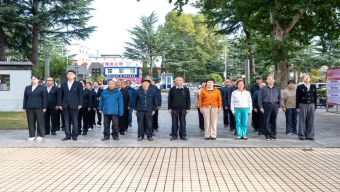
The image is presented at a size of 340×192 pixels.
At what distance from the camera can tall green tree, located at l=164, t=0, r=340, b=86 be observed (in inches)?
643

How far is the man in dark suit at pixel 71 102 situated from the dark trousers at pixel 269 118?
5218mm

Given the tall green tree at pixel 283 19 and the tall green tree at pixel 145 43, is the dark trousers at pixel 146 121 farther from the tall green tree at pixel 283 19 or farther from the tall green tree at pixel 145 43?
the tall green tree at pixel 145 43

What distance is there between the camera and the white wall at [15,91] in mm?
22875

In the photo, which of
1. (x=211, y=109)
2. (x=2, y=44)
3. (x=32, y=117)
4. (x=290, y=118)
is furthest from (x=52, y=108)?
(x=2, y=44)

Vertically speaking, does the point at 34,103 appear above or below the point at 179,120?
above

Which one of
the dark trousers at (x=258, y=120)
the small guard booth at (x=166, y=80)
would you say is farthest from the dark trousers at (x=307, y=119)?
the small guard booth at (x=166, y=80)

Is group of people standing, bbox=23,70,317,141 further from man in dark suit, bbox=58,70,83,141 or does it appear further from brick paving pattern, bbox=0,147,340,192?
brick paving pattern, bbox=0,147,340,192

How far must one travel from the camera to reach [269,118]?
1184cm

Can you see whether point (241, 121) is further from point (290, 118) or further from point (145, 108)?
point (145, 108)

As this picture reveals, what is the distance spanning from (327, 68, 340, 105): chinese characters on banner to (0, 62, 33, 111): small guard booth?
15.3m

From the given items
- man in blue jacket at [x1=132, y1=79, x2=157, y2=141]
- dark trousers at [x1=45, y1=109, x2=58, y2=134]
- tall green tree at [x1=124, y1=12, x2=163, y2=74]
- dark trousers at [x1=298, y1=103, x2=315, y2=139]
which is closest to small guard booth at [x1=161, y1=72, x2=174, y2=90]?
tall green tree at [x1=124, y1=12, x2=163, y2=74]

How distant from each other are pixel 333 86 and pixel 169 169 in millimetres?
13863

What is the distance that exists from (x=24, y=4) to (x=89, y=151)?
23163mm

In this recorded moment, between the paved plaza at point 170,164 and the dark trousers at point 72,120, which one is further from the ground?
the dark trousers at point 72,120
